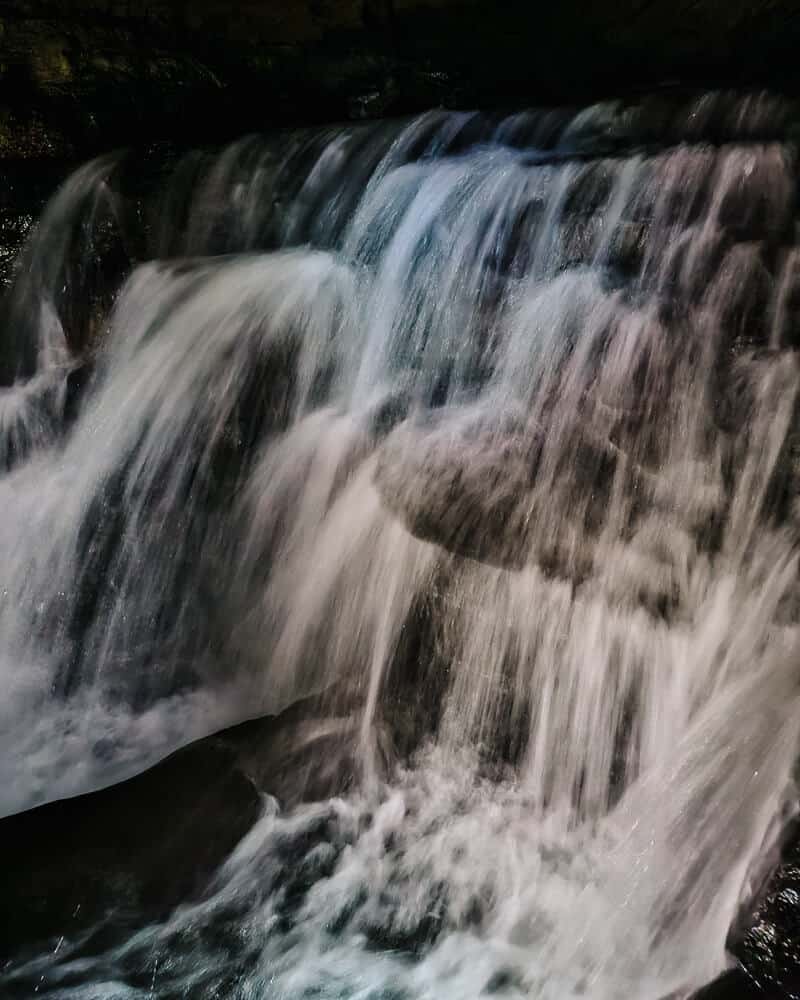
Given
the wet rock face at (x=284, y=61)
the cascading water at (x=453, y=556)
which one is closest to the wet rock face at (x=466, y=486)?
the cascading water at (x=453, y=556)

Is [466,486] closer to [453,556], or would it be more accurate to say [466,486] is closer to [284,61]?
[453,556]

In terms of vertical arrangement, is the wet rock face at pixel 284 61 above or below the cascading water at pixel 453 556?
above

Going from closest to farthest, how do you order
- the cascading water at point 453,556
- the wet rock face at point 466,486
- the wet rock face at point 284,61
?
the cascading water at point 453,556, the wet rock face at point 466,486, the wet rock face at point 284,61

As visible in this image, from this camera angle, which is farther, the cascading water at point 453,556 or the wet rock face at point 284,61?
the wet rock face at point 284,61

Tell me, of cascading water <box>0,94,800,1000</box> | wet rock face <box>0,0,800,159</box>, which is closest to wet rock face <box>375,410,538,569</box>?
cascading water <box>0,94,800,1000</box>

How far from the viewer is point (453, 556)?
3.99m

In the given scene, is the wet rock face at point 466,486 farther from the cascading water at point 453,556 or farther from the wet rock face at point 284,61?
the wet rock face at point 284,61

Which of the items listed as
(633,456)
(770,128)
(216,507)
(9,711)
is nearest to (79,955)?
(9,711)

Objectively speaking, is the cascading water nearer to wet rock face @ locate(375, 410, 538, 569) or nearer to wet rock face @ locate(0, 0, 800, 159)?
wet rock face @ locate(375, 410, 538, 569)

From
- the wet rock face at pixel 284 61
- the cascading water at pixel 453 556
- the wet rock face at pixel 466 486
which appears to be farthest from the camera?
the wet rock face at pixel 284 61

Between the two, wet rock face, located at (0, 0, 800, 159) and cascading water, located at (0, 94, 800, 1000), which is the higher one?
wet rock face, located at (0, 0, 800, 159)

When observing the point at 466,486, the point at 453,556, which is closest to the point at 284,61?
the point at 466,486

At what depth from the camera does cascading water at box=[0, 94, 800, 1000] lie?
10.6 feet

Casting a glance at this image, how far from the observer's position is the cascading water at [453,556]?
10.6 ft
